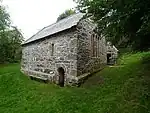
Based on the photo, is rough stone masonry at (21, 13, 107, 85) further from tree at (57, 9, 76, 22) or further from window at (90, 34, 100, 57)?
tree at (57, 9, 76, 22)

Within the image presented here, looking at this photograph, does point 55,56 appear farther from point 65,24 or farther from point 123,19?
point 123,19

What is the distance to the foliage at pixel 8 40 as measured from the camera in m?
35.4

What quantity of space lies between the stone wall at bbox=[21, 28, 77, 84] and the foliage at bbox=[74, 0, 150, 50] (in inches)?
116

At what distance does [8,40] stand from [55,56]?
2390 centimetres

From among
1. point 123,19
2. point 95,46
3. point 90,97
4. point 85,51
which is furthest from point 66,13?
point 123,19

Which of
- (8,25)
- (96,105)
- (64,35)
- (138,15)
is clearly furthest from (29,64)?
(8,25)

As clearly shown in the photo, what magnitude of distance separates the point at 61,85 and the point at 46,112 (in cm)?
485

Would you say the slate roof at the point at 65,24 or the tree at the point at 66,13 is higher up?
the tree at the point at 66,13

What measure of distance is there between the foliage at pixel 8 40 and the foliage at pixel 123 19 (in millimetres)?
26612

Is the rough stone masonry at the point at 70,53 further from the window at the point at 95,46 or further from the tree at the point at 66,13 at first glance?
the tree at the point at 66,13

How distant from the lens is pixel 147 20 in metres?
8.36

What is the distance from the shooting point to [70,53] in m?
14.0

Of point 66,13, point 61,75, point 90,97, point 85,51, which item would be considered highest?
point 66,13

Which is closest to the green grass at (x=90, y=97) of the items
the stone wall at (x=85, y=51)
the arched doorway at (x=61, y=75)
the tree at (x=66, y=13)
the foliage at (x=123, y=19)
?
the arched doorway at (x=61, y=75)
